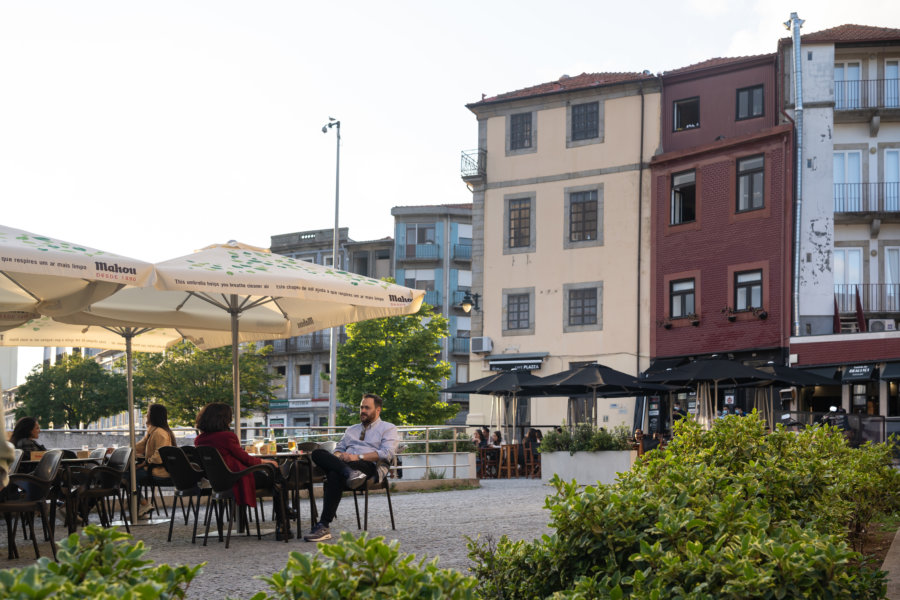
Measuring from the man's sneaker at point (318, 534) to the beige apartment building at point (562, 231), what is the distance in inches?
1091

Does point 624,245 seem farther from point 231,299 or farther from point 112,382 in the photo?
point 112,382

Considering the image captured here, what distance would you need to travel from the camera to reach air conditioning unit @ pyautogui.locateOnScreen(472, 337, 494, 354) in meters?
41.1

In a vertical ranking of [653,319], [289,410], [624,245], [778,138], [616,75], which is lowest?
[289,410]

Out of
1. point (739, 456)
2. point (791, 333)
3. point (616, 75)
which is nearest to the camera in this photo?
point (739, 456)

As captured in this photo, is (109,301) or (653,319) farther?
(653,319)

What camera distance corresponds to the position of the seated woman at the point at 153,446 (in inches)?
472

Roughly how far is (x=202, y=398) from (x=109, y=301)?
41.6m

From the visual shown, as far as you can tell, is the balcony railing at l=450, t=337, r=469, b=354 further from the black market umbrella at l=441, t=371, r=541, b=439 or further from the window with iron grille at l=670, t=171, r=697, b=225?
the black market umbrella at l=441, t=371, r=541, b=439

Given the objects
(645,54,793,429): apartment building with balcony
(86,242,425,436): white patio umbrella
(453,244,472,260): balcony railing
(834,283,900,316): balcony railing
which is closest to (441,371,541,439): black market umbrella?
(645,54,793,429): apartment building with balcony

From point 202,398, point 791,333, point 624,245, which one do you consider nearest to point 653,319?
point 624,245

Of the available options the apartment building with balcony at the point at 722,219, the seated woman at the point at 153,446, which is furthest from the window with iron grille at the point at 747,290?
the seated woman at the point at 153,446

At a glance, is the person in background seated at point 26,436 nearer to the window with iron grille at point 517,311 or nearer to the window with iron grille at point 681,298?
the window with iron grille at point 681,298

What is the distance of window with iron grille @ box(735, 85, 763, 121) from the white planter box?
64.9ft

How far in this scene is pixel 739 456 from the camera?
708cm
